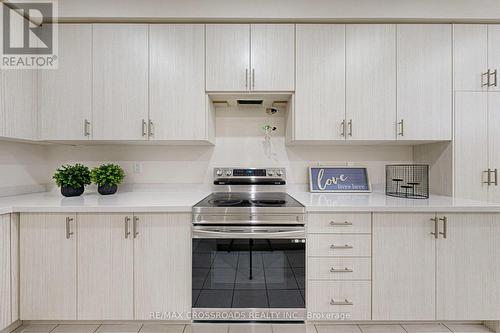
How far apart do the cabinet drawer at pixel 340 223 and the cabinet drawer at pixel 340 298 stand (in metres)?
0.35

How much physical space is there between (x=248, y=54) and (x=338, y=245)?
5.12ft

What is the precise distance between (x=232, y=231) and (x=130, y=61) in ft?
5.04

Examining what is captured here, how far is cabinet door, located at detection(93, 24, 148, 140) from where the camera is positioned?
6.72 ft

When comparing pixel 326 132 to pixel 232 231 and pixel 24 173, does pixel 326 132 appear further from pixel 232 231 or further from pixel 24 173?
pixel 24 173

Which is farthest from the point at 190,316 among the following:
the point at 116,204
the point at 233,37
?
the point at 233,37

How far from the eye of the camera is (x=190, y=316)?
1.75 metres

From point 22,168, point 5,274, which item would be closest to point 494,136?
point 5,274

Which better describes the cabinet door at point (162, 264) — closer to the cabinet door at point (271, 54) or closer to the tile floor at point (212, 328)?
the tile floor at point (212, 328)

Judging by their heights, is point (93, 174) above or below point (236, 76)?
below

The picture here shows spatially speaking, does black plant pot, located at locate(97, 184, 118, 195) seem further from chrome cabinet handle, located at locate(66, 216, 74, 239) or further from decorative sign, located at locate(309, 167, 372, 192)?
decorative sign, located at locate(309, 167, 372, 192)

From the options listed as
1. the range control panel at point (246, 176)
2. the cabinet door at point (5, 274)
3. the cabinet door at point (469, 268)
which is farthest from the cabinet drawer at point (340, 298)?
the cabinet door at point (5, 274)

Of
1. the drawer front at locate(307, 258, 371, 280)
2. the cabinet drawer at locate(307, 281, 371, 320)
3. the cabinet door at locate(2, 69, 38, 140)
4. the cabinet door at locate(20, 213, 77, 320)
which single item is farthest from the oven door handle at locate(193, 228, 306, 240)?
the cabinet door at locate(2, 69, 38, 140)

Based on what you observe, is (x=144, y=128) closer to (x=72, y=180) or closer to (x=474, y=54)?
(x=72, y=180)

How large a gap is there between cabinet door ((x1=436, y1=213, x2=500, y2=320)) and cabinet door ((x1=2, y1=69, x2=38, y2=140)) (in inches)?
119
